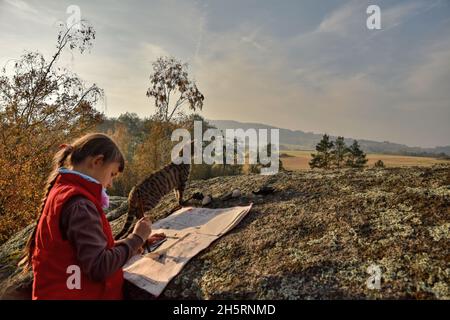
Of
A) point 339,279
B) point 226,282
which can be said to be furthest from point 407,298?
point 226,282

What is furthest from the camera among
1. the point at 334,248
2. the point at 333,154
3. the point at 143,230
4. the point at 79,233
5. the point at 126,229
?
the point at 333,154

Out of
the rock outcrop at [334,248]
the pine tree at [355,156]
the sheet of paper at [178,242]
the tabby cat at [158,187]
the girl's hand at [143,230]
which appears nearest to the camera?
the rock outcrop at [334,248]

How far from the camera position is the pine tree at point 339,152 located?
144ft

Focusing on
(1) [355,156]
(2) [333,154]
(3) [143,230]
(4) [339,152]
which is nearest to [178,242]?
(3) [143,230]

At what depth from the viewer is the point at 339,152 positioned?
146 ft

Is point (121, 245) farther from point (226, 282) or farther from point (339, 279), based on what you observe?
point (339, 279)

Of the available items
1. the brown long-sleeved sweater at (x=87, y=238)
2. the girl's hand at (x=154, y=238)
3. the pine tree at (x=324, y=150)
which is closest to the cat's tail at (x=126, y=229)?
the girl's hand at (x=154, y=238)

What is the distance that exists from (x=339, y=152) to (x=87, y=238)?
46.3m

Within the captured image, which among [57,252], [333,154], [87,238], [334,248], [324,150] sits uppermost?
[324,150]

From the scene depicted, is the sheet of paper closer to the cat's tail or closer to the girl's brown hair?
the cat's tail

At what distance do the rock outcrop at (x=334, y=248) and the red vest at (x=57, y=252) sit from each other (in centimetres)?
64

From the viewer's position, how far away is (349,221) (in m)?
3.03

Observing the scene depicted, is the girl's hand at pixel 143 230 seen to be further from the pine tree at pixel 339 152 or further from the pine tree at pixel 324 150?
the pine tree at pixel 339 152

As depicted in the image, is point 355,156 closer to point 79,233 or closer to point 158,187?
point 158,187
